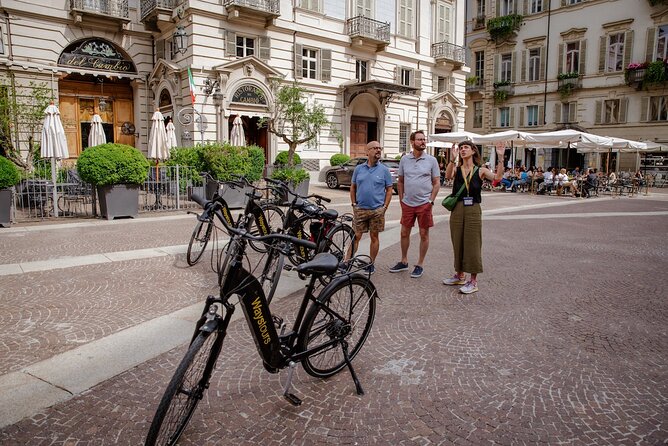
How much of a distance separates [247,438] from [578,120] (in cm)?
3955

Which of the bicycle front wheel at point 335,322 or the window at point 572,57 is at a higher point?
the window at point 572,57

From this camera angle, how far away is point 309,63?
2516 cm

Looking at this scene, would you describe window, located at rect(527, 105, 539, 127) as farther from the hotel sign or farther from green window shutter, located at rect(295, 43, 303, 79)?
the hotel sign

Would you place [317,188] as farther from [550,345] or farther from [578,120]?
[578,120]

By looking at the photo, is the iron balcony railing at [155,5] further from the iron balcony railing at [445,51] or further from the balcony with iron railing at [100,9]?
the iron balcony railing at [445,51]

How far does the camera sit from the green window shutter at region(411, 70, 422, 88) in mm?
29734

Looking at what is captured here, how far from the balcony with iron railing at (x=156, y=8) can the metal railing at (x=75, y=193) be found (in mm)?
10416

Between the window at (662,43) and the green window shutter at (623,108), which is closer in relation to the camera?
the window at (662,43)

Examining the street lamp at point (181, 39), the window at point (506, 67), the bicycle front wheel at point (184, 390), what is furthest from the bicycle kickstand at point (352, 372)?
the window at point (506, 67)

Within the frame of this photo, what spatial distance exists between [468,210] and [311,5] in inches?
866

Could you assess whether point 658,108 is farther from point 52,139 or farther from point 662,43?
point 52,139

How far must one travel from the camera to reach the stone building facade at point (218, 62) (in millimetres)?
20922

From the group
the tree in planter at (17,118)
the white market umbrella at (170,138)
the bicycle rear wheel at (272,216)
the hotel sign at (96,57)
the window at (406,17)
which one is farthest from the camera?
the window at (406,17)

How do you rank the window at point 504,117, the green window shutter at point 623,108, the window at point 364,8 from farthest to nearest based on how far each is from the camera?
the window at point 504,117
the green window shutter at point 623,108
the window at point 364,8
